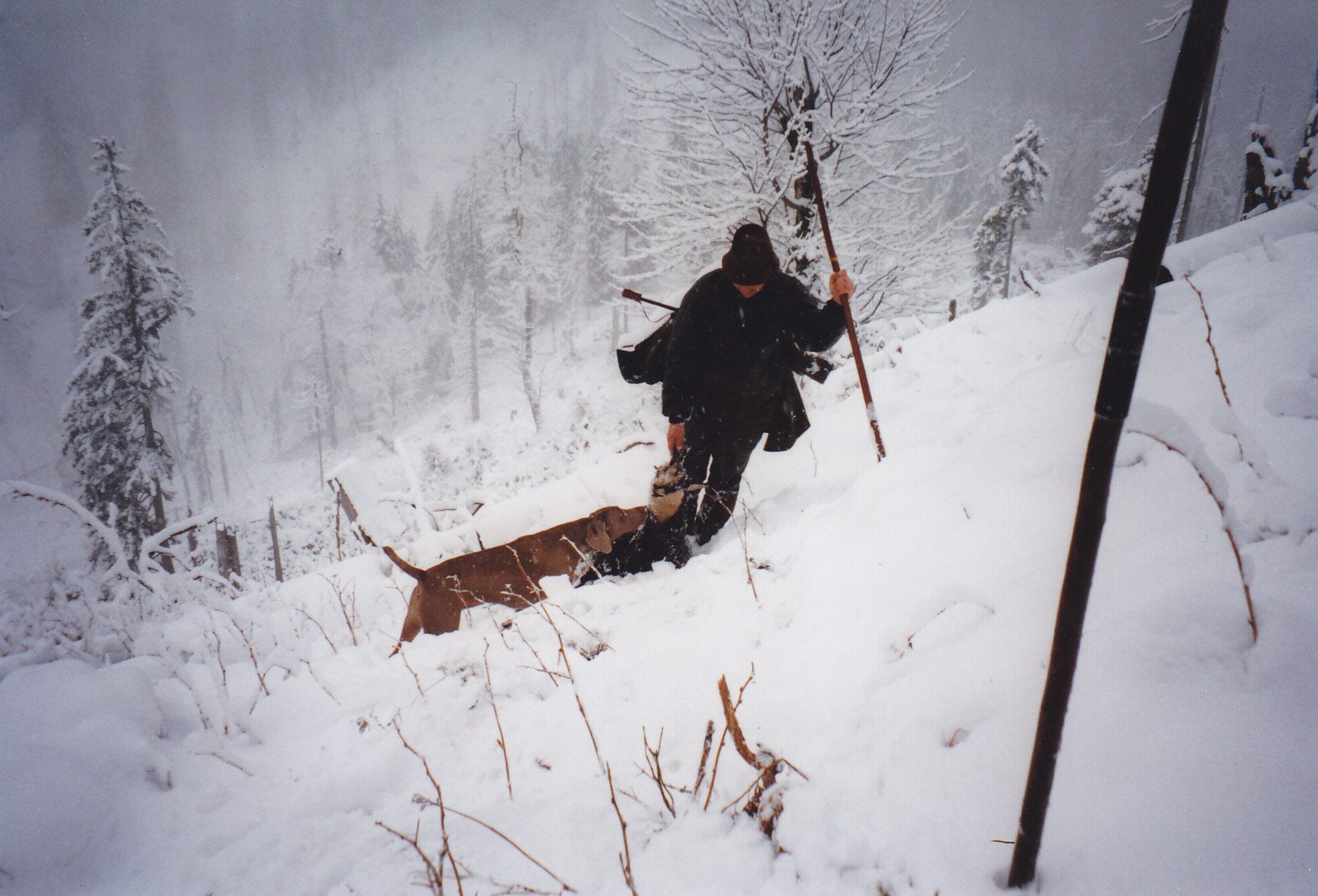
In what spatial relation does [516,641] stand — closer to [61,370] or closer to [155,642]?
[155,642]

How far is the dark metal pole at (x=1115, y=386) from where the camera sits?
581mm

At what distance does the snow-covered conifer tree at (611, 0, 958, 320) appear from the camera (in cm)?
617

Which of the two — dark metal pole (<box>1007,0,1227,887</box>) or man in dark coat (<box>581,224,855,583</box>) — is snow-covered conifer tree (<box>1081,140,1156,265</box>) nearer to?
man in dark coat (<box>581,224,855,583</box>)

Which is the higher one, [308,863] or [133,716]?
[133,716]

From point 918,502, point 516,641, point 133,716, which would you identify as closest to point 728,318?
point 918,502

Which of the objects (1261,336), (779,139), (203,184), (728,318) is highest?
(203,184)

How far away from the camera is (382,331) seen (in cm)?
4206

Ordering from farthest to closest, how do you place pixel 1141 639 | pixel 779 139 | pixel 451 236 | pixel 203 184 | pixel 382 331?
1. pixel 203 184
2. pixel 382 331
3. pixel 451 236
4. pixel 779 139
5. pixel 1141 639

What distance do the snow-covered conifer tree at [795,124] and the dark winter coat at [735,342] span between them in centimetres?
370

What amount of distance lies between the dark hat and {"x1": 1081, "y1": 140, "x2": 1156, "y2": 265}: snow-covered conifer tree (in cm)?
1673

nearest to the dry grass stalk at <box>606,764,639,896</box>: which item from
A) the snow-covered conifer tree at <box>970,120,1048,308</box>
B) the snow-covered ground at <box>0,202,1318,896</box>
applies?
the snow-covered ground at <box>0,202,1318,896</box>

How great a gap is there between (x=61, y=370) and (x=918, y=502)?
3008 inches

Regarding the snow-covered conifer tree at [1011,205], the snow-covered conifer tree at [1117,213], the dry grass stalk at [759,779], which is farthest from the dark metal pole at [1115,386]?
the snow-covered conifer tree at [1011,205]

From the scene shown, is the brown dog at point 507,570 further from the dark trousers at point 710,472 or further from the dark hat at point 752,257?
the dark hat at point 752,257
